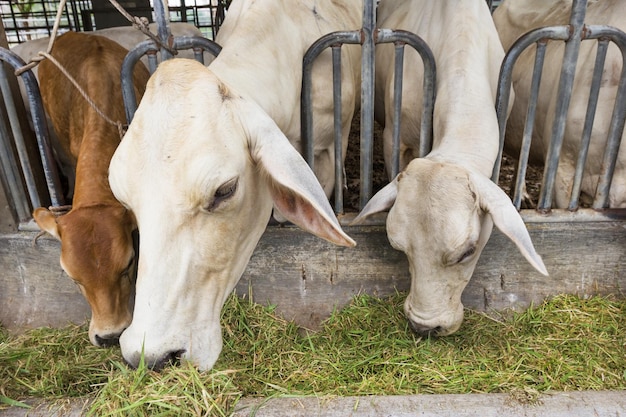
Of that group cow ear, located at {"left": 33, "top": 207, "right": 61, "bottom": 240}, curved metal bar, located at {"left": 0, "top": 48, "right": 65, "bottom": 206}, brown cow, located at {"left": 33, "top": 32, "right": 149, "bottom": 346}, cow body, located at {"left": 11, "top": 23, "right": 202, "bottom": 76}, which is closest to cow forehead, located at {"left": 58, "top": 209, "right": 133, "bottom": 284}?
brown cow, located at {"left": 33, "top": 32, "right": 149, "bottom": 346}

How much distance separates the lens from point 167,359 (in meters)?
1.93

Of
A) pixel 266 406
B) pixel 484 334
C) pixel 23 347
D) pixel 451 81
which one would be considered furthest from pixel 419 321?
pixel 23 347

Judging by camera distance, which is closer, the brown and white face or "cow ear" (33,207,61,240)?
the brown and white face

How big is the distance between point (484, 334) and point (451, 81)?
4.61ft

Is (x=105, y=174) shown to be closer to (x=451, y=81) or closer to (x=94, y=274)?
(x=94, y=274)

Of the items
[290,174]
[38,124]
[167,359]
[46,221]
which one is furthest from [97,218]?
[290,174]

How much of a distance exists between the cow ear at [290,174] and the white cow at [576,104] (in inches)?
78.3

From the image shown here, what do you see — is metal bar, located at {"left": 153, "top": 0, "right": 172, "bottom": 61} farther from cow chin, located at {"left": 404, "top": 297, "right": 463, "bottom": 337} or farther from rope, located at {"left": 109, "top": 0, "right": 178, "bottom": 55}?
cow chin, located at {"left": 404, "top": 297, "right": 463, "bottom": 337}

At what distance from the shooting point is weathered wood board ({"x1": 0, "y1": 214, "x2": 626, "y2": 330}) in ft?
9.93

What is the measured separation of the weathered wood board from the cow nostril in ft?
3.64

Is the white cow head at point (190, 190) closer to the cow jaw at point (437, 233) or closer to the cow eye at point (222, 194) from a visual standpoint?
the cow eye at point (222, 194)

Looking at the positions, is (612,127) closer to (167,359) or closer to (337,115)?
(337,115)

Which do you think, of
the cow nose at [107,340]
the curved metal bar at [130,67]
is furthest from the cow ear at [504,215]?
the cow nose at [107,340]

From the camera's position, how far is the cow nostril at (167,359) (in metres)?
1.91
